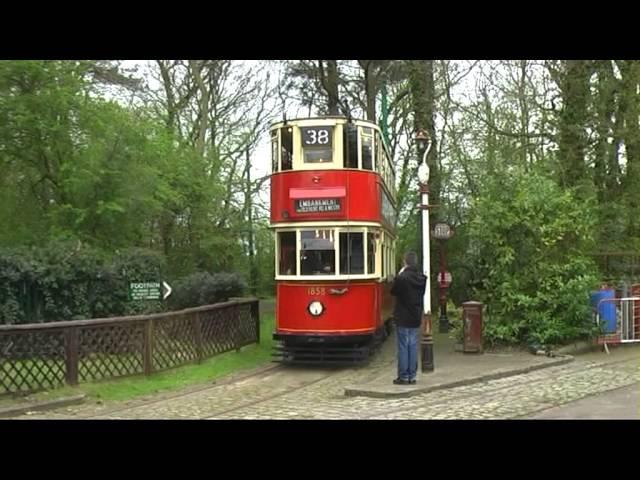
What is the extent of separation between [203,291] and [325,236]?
18.1 ft

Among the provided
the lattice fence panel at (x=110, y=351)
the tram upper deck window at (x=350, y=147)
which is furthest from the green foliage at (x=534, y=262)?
the lattice fence panel at (x=110, y=351)

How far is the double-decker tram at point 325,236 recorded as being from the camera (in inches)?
565

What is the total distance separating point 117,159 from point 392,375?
8.46 metres

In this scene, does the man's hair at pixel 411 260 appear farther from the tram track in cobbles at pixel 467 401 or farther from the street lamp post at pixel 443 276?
the street lamp post at pixel 443 276

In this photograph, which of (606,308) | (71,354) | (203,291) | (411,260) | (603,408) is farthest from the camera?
(203,291)

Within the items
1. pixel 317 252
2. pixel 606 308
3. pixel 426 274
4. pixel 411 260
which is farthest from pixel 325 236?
pixel 606 308

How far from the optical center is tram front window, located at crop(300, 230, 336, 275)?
47.2ft

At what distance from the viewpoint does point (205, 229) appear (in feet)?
88.8

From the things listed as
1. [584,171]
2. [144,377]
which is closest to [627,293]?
[584,171]

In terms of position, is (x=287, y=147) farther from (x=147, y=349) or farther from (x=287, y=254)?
(x=147, y=349)

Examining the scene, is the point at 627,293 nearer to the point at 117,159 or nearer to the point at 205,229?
the point at 117,159

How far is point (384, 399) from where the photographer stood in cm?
1084

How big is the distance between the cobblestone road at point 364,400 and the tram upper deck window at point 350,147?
13.1 feet

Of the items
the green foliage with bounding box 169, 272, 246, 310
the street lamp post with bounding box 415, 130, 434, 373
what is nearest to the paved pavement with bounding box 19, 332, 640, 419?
the street lamp post with bounding box 415, 130, 434, 373
